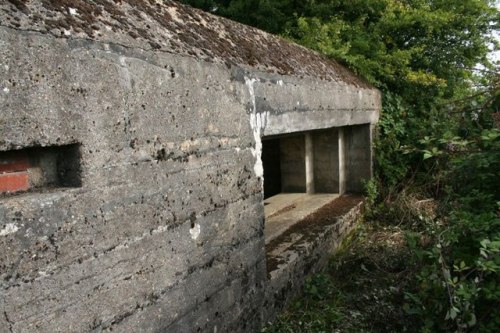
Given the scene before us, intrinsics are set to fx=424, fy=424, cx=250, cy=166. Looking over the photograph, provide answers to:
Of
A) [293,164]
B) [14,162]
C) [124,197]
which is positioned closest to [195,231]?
[124,197]

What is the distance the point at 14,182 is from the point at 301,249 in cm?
266

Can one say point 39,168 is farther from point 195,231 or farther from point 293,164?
point 293,164

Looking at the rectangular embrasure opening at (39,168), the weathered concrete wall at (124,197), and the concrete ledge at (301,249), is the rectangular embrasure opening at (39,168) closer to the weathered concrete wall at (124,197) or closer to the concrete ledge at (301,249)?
the weathered concrete wall at (124,197)

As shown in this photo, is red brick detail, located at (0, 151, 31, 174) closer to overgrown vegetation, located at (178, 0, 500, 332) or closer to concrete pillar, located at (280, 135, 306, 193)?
overgrown vegetation, located at (178, 0, 500, 332)

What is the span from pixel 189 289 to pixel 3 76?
1.38 metres

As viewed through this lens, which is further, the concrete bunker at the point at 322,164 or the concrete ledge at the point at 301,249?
the concrete bunker at the point at 322,164

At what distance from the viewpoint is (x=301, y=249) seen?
147 inches

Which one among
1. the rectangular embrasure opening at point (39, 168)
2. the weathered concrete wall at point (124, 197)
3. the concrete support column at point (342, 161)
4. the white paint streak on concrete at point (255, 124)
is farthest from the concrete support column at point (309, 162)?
the rectangular embrasure opening at point (39, 168)

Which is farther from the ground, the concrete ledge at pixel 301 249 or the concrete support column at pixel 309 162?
the concrete support column at pixel 309 162

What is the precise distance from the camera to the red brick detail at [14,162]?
1480 millimetres

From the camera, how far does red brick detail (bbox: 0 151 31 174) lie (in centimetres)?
148

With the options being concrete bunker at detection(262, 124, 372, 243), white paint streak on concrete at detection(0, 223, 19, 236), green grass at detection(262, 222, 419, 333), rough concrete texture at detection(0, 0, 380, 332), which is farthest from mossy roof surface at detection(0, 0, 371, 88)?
green grass at detection(262, 222, 419, 333)

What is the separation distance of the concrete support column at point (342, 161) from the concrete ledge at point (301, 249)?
62 centimetres

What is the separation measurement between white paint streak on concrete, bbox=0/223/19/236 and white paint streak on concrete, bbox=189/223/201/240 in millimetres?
965
